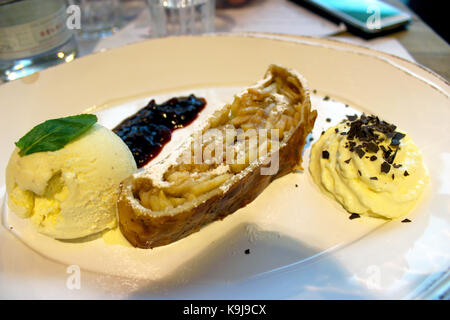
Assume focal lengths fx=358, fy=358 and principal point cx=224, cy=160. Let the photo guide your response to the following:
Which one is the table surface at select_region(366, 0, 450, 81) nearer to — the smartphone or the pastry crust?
the smartphone

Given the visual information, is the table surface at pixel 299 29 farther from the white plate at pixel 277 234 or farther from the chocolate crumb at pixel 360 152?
the chocolate crumb at pixel 360 152

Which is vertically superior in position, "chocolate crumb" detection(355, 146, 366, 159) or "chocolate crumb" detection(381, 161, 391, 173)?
"chocolate crumb" detection(355, 146, 366, 159)

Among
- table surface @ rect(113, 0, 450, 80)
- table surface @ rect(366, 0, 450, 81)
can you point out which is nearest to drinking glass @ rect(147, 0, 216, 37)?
table surface @ rect(113, 0, 450, 80)

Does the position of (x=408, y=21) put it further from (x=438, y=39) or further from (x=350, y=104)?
(x=350, y=104)

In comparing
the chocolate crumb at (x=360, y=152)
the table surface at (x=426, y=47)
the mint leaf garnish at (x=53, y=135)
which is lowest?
the chocolate crumb at (x=360, y=152)

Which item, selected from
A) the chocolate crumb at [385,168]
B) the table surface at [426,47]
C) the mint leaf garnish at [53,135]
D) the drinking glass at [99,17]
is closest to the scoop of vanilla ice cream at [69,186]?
the mint leaf garnish at [53,135]
